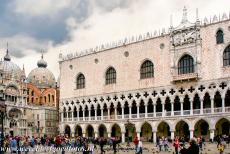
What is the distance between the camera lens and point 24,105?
216ft

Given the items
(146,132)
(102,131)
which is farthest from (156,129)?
(102,131)

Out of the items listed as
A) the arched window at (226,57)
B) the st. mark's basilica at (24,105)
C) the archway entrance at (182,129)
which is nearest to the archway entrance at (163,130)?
the archway entrance at (182,129)

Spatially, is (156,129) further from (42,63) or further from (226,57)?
(42,63)

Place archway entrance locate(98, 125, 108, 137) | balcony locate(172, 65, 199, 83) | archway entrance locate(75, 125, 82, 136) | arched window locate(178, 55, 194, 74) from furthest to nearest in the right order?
archway entrance locate(75, 125, 82, 136)
archway entrance locate(98, 125, 108, 137)
arched window locate(178, 55, 194, 74)
balcony locate(172, 65, 199, 83)

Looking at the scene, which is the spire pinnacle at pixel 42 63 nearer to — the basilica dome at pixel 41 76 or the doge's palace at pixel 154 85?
the basilica dome at pixel 41 76

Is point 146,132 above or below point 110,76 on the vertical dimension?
below

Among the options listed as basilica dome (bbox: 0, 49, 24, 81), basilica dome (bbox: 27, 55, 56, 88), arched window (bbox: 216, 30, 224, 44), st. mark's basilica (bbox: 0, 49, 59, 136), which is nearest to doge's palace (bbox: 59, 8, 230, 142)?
arched window (bbox: 216, 30, 224, 44)

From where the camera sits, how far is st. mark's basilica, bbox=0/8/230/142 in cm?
4625

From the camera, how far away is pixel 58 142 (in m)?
32.1

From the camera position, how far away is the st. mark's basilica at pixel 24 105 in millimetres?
62312

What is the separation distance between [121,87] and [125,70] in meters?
2.23

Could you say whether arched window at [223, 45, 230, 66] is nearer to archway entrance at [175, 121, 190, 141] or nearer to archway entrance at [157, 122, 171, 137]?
archway entrance at [175, 121, 190, 141]

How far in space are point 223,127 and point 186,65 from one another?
7.97 metres

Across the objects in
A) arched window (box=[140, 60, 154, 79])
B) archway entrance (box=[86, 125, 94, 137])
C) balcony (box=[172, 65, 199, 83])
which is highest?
arched window (box=[140, 60, 154, 79])
